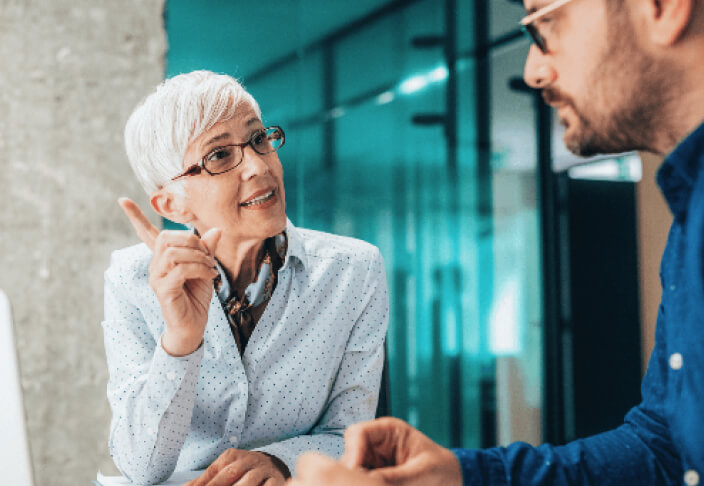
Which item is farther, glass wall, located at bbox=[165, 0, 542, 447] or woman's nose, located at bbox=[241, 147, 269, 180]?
glass wall, located at bbox=[165, 0, 542, 447]

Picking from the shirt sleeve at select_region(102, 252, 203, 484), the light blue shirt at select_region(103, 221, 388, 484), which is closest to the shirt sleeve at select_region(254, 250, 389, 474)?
the light blue shirt at select_region(103, 221, 388, 484)

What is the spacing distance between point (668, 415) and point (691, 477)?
12 cm

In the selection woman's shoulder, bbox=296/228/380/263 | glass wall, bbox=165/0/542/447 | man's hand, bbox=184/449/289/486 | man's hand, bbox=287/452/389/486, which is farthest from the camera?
glass wall, bbox=165/0/542/447

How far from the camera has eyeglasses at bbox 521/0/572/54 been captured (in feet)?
3.24

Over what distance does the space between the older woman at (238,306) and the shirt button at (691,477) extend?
75cm

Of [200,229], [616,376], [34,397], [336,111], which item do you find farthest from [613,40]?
[616,376]

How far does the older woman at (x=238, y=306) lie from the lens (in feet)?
4.77

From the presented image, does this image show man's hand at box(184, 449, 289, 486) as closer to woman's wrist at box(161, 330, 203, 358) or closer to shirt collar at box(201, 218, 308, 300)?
woman's wrist at box(161, 330, 203, 358)

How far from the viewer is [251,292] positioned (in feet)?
5.38

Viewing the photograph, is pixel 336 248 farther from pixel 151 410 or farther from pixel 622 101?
pixel 622 101

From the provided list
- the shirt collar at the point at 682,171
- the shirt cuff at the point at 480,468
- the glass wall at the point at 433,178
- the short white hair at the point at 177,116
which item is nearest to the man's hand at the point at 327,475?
the shirt cuff at the point at 480,468

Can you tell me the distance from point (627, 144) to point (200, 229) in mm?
1092

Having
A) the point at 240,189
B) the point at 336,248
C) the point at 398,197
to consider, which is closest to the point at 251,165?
the point at 240,189

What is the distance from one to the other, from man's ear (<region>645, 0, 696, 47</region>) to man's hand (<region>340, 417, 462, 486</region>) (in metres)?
0.65
